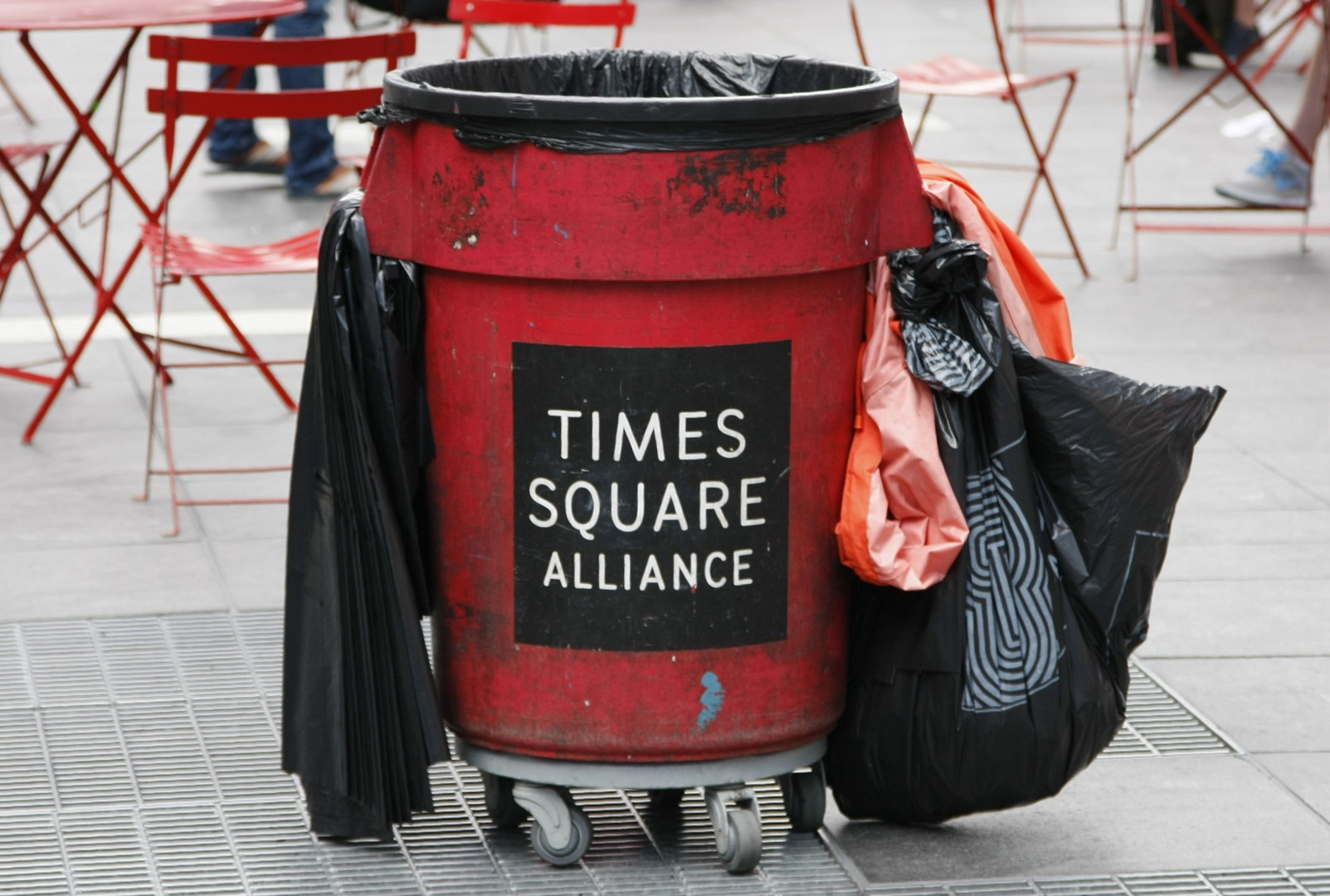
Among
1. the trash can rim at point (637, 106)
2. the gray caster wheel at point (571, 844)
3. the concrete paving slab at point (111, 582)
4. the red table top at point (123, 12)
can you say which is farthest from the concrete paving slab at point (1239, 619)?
the red table top at point (123, 12)

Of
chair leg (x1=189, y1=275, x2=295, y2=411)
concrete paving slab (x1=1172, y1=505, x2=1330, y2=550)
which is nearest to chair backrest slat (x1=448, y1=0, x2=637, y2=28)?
chair leg (x1=189, y1=275, x2=295, y2=411)

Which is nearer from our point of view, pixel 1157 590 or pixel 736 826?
pixel 736 826

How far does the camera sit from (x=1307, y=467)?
5.61 metres

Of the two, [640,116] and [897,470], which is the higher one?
[640,116]

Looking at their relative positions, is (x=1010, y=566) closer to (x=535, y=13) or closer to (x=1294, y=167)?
(x=535, y=13)

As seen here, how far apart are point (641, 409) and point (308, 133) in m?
5.92

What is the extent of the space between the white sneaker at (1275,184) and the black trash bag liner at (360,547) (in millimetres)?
5747

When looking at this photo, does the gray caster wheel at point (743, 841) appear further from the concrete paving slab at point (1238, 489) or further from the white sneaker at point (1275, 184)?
the white sneaker at point (1275, 184)

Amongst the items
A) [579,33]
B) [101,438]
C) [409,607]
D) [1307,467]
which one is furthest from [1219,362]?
[579,33]

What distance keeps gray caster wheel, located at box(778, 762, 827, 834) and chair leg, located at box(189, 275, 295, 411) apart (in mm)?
2499

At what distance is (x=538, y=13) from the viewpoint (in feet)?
22.0

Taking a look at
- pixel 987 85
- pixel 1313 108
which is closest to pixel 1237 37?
pixel 1313 108

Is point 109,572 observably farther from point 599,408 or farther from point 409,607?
point 599,408

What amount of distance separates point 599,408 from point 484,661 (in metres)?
0.50
